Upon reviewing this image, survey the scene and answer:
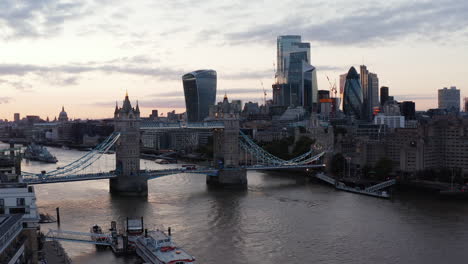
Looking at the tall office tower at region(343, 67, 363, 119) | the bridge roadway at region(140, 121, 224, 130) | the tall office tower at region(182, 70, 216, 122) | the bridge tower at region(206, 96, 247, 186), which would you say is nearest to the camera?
the bridge tower at region(206, 96, 247, 186)

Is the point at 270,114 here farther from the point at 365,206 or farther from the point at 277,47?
the point at 365,206

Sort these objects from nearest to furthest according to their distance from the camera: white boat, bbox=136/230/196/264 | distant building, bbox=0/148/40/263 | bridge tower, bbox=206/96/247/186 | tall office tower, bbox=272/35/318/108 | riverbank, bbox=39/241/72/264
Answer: distant building, bbox=0/148/40/263, riverbank, bbox=39/241/72/264, white boat, bbox=136/230/196/264, bridge tower, bbox=206/96/247/186, tall office tower, bbox=272/35/318/108

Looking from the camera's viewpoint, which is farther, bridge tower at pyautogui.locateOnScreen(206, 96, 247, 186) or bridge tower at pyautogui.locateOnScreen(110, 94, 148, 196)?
bridge tower at pyautogui.locateOnScreen(206, 96, 247, 186)

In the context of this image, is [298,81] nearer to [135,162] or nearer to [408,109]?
[408,109]

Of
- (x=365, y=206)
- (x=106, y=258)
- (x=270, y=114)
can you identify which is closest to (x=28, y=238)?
(x=106, y=258)

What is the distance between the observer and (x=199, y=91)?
352 ft

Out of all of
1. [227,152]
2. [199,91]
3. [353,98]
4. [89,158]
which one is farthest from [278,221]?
[353,98]

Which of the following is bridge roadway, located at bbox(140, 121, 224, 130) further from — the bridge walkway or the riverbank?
the riverbank

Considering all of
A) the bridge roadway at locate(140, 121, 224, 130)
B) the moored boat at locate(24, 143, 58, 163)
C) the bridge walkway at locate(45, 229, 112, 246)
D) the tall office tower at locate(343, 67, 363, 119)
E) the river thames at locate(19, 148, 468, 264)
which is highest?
the tall office tower at locate(343, 67, 363, 119)

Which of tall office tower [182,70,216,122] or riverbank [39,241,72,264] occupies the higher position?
tall office tower [182,70,216,122]

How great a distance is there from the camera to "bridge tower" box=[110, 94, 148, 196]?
1464 inches

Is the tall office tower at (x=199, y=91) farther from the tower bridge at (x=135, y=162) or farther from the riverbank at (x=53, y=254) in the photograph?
the riverbank at (x=53, y=254)

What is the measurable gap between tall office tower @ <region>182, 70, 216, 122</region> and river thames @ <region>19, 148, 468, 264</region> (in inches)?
2583

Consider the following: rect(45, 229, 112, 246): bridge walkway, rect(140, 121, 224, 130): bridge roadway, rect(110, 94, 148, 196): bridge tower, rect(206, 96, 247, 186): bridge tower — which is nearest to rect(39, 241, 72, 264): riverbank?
rect(45, 229, 112, 246): bridge walkway
